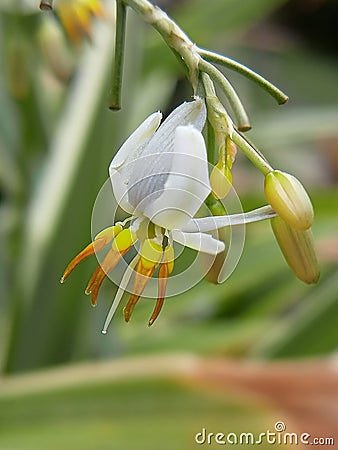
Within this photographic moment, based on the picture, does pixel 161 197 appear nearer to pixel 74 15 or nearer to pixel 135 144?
pixel 135 144

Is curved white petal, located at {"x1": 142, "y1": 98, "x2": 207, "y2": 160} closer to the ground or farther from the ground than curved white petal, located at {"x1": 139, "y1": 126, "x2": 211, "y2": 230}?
farther from the ground

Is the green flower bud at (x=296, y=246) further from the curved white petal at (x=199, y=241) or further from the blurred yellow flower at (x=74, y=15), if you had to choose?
the blurred yellow flower at (x=74, y=15)

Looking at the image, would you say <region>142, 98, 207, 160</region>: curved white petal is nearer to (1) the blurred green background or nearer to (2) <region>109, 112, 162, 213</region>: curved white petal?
(2) <region>109, 112, 162, 213</region>: curved white petal

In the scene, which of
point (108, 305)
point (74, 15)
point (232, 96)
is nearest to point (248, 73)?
point (232, 96)

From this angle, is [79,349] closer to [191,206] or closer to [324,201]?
[324,201]

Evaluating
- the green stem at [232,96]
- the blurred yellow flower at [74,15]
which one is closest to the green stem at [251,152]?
the green stem at [232,96]

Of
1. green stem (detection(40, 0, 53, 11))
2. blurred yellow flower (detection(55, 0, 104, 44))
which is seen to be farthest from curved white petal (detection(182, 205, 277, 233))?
blurred yellow flower (detection(55, 0, 104, 44))

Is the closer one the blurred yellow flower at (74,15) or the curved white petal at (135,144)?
the curved white petal at (135,144)
